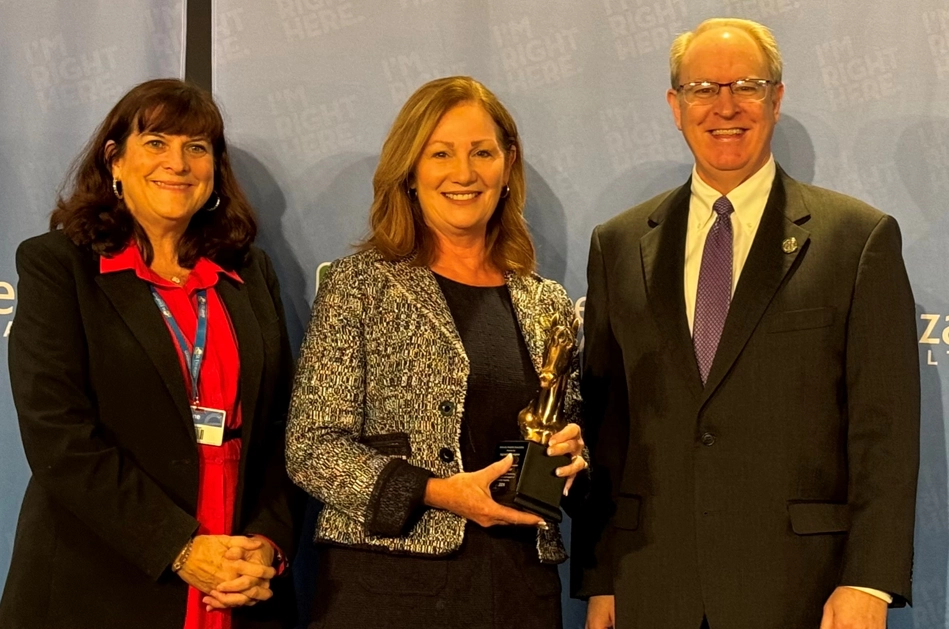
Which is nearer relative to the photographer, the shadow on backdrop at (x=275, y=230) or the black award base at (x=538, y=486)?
the black award base at (x=538, y=486)

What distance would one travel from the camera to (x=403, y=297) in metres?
2.49

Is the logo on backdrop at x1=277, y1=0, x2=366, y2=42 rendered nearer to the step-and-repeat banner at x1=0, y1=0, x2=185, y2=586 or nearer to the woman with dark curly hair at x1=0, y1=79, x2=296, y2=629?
the step-and-repeat banner at x1=0, y1=0, x2=185, y2=586

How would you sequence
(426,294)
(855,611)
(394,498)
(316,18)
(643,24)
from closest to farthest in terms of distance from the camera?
(855,611)
(394,498)
(426,294)
(643,24)
(316,18)

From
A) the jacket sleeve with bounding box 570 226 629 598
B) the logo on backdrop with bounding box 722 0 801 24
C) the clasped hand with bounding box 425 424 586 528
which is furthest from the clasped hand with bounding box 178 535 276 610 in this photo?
the logo on backdrop with bounding box 722 0 801 24

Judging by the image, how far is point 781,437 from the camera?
7.54ft

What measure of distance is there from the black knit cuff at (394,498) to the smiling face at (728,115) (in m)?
0.95

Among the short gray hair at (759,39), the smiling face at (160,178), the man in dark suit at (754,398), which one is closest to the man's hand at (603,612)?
the man in dark suit at (754,398)

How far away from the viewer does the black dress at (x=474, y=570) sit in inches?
92.7

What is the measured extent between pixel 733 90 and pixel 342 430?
1144 millimetres

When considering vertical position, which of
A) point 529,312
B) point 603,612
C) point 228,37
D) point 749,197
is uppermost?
point 228,37

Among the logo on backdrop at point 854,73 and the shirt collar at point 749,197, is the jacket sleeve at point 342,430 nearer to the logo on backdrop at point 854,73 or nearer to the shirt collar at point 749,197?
the shirt collar at point 749,197

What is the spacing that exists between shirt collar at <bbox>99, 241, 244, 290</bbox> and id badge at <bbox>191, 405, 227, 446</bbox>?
301 millimetres

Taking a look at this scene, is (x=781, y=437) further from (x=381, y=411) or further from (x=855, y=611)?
(x=381, y=411)

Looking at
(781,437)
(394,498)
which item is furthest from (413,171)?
(781,437)
